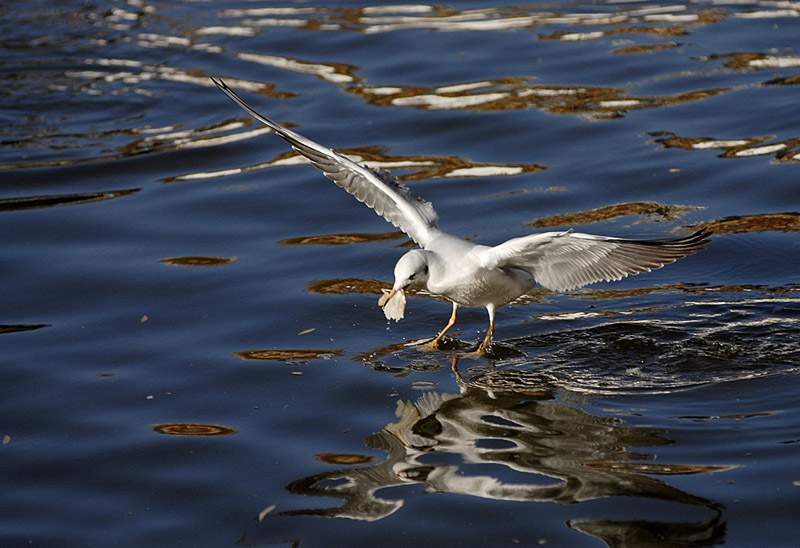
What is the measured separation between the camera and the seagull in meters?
5.74

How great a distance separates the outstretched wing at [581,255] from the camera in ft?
18.6

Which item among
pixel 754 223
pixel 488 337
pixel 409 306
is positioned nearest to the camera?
pixel 488 337

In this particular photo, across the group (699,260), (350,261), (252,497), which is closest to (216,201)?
(350,261)

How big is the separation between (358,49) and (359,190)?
6959 mm

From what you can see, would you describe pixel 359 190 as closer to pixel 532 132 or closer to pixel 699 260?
pixel 699 260

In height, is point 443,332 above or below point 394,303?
below

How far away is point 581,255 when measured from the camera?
19.7ft

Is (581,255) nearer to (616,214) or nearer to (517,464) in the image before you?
(517,464)

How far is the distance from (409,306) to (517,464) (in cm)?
244

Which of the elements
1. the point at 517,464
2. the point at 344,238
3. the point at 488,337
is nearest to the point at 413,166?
the point at 344,238

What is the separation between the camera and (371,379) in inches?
239

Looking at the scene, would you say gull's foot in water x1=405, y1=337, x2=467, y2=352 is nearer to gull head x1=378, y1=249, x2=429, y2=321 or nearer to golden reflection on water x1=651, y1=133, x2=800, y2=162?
gull head x1=378, y1=249, x2=429, y2=321

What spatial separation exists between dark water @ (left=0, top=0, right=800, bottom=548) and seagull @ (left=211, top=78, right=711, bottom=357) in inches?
16.9

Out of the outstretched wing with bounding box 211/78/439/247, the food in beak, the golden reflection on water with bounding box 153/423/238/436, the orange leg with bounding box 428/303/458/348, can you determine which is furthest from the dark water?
the outstretched wing with bounding box 211/78/439/247
